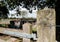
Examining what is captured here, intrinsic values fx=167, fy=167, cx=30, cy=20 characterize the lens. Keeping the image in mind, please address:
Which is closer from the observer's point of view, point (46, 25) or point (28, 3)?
point (46, 25)

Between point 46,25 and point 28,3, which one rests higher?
point 28,3

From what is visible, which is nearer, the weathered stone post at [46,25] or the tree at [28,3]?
the weathered stone post at [46,25]

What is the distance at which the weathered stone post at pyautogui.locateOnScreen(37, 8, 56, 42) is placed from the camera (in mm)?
2045

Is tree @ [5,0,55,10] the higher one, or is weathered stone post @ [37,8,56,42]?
tree @ [5,0,55,10]

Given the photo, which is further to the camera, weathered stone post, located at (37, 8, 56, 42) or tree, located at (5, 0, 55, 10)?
tree, located at (5, 0, 55, 10)

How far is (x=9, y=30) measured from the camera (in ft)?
12.2

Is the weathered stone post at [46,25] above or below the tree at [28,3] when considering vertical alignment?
below

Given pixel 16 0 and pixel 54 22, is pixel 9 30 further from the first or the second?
pixel 16 0

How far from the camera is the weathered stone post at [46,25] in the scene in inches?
80.5

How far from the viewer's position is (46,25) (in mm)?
2105

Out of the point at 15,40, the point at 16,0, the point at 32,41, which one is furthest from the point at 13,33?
the point at 16,0

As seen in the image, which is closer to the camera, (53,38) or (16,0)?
(53,38)

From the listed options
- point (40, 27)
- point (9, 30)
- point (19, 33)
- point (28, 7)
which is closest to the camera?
point (40, 27)

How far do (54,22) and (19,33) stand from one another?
55.3 inches
